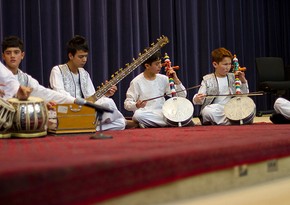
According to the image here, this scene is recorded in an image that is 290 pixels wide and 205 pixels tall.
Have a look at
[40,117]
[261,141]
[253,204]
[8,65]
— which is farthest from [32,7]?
[253,204]

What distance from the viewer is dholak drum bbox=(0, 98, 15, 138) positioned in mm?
3172

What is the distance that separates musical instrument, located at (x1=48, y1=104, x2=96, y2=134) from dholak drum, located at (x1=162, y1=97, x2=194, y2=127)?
1255 millimetres

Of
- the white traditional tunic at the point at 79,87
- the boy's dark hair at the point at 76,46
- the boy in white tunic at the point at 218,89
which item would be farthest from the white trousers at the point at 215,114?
the boy's dark hair at the point at 76,46

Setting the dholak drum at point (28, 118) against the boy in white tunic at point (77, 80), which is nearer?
the dholak drum at point (28, 118)

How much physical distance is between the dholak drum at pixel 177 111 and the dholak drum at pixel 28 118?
168 cm

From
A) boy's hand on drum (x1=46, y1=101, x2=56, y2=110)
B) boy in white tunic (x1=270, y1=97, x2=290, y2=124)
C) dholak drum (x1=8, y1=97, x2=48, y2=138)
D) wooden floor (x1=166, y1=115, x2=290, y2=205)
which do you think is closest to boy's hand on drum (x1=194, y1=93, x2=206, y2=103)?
boy in white tunic (x1=270, y1=97, x2=290, y2=124)

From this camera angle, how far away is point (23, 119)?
3.27m

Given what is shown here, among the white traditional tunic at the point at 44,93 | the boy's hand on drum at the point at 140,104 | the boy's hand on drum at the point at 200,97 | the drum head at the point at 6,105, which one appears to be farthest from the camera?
the boy's hand on drum at the point at 200,97

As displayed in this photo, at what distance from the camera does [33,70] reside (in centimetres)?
593

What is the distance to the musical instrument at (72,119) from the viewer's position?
3.60m

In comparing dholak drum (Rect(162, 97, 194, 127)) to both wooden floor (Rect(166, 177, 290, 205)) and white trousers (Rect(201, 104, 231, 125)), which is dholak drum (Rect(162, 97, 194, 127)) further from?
wooden floor (Rect(166, 177, 290, 205))

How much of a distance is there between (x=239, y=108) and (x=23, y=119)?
2360mm

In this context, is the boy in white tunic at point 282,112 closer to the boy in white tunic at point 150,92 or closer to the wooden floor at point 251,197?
the boy in white tunic at point 150,92

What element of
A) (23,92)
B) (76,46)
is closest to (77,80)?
(76,46)
